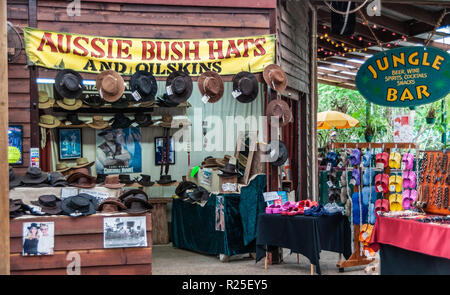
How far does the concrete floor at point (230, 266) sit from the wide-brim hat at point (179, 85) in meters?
2.35

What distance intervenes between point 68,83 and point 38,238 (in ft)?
8.77

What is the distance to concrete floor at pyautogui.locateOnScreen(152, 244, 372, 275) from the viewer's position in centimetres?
740

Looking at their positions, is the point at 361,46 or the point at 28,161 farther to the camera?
the point at 361,46

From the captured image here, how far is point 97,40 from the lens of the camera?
25.2ft

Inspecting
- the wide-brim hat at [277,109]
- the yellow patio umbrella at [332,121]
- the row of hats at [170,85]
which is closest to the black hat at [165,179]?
the row of hats at [170,85]

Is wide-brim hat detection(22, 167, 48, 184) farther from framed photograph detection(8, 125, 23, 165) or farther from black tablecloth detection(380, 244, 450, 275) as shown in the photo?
black tablecloth detection(380, 244, 450, 275)

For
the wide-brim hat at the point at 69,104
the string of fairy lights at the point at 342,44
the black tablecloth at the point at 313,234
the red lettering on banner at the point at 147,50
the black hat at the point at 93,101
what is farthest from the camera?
the string of fairy lights at the point at 342,44

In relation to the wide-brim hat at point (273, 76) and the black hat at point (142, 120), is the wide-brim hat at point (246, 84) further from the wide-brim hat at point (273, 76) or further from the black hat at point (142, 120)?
the black hat at point (142, 120)

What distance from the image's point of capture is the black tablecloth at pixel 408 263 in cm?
510

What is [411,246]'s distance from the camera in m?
5.30
